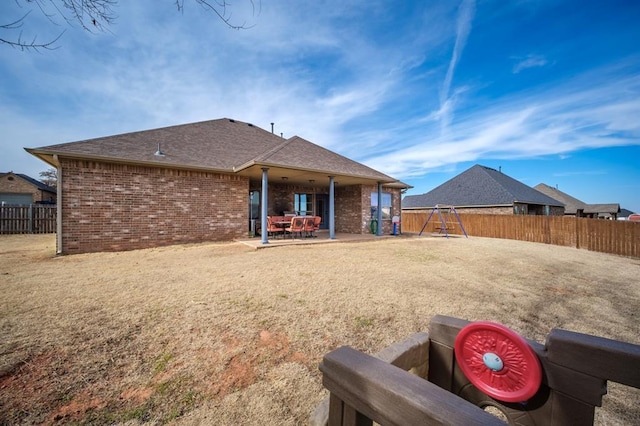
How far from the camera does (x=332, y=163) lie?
11.7m

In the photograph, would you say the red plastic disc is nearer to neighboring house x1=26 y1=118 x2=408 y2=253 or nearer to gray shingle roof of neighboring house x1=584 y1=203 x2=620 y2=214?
neighboring house x1=26 y1=118 x2=408 y2=253

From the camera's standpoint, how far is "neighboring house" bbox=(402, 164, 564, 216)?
21.1 meters

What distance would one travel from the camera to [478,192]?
23078 mm

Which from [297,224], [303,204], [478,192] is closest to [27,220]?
[303,204]

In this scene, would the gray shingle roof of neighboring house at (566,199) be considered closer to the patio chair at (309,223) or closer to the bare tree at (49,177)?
the patio chair at (309,223)

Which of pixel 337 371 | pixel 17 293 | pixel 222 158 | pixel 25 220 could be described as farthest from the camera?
pixel 25 220

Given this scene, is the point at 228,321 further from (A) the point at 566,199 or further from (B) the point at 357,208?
(A) the point at 566,199

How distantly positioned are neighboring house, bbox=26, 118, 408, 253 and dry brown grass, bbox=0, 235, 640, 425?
1.80m

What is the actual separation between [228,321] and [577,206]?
52.7 meters

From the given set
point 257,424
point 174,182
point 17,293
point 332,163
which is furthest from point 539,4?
point 17,293

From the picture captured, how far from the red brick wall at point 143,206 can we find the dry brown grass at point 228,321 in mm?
1555

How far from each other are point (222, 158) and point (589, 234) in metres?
18.3

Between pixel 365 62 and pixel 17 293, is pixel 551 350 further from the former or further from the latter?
pixel 365 62

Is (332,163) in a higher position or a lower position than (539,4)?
lower
